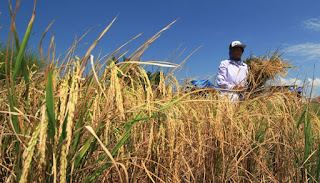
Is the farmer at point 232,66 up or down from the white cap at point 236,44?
down

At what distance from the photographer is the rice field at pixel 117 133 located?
0.70 m

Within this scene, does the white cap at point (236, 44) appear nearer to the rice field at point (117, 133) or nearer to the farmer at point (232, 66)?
the farmer at point (232, 66)

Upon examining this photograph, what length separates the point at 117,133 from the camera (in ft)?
3.15

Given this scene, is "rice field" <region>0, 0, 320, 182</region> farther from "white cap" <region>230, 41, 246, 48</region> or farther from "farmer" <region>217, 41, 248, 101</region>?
"white cap" <region>230, 41, 246, 48</region>

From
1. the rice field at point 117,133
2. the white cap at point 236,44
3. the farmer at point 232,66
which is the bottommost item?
the rice field at point 117,133

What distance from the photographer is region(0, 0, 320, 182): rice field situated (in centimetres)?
70

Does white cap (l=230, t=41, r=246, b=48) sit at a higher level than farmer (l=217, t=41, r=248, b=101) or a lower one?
higher

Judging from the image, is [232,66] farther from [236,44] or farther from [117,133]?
[117,133]

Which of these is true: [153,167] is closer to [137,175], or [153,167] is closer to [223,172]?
[137,175]

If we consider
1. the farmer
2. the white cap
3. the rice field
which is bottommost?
the rice field

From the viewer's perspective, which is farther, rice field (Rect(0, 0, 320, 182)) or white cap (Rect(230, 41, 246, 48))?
white cap (Rect(230, 41, 246, 48))

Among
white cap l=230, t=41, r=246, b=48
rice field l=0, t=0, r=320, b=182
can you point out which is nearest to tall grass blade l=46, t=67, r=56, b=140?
rice field l=0, t=0, r=320, b=182

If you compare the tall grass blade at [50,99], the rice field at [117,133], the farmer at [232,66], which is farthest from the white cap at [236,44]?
the tall grass blade at [50,99]

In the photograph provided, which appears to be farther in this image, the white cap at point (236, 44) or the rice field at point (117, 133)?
the white cap at point (236, 44)
